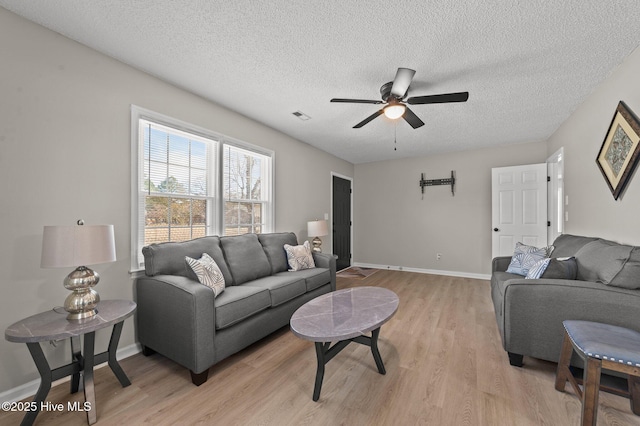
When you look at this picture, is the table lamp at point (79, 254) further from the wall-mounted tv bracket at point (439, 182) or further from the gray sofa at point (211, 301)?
the wall-mounted tv bracket at point (439, 182)

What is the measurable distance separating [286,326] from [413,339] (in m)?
1.33

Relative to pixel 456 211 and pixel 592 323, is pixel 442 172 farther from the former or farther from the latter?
pixel 592 323

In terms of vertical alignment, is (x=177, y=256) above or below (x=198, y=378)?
above

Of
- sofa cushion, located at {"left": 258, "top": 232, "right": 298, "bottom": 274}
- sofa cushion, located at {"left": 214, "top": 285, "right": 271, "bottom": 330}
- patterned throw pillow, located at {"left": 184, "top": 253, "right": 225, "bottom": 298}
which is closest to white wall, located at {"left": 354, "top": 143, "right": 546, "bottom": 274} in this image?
sofa cushion, located at {"left": 258, "top": 232, "right": 298, "bottom": 274}

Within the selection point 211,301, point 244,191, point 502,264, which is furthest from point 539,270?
point 244,191

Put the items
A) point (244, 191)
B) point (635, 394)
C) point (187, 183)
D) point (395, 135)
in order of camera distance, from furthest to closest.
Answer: point (395, 135) → point (244, 191) → point (187, 183) → point (635, 394)

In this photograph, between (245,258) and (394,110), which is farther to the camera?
(245,258)

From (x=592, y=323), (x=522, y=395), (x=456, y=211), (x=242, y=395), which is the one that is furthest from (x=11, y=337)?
(x=456, y=211)

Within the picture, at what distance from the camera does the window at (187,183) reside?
243cm

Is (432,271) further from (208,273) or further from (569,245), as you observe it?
(208,273)

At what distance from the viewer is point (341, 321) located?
5.80 ft

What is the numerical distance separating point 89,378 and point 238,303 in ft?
3.17

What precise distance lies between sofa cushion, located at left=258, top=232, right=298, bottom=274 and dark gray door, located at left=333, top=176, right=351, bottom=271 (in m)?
2.31

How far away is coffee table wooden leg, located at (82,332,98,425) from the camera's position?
59.4 inches
